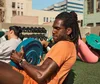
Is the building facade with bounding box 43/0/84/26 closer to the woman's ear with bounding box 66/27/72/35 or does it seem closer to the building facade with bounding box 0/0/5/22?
the building facade with bounding box 0/0/5/22

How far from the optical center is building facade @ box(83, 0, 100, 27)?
99.1ft

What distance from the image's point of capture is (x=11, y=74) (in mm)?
2365

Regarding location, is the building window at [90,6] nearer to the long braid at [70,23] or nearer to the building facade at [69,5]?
the long braid at [70,23]

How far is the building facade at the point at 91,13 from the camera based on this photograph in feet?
99.1

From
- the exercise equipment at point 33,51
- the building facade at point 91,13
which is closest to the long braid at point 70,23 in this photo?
the exercise equipment at point 33,51

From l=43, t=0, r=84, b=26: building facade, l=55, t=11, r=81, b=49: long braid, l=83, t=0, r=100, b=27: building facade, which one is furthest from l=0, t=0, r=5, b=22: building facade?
l=43, t=0, r=84, b=26: building facade

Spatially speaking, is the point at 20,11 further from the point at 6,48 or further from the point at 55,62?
the point at 55,62

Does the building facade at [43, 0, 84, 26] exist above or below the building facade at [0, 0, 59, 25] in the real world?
above

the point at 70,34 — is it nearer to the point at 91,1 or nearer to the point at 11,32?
the point at 11,32

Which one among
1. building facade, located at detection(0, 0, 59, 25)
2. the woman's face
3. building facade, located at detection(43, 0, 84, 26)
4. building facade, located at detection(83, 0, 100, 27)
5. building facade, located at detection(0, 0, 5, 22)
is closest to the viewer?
the woman's face

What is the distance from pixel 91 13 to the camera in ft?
102

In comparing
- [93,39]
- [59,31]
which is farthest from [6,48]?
Answer: [93,39]

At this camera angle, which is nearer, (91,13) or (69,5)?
(91,13)

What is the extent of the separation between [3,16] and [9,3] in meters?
6.47
